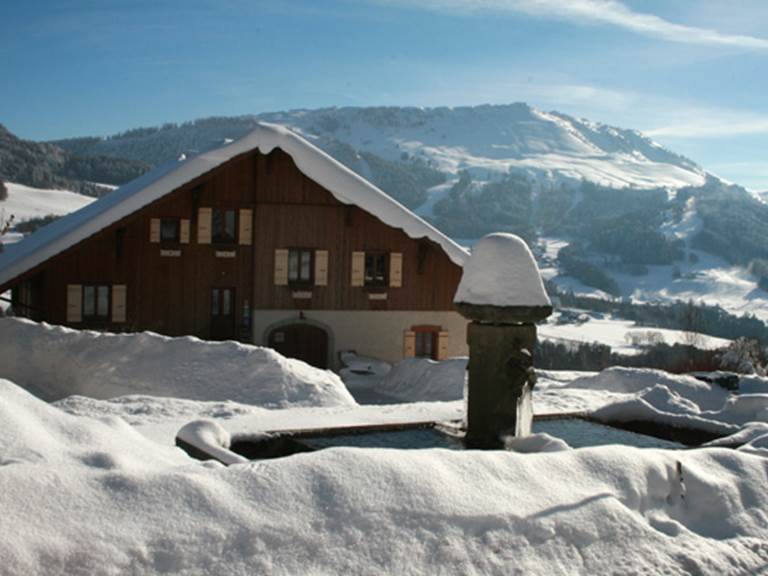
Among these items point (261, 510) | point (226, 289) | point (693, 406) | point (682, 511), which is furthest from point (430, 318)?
point (261, 510)

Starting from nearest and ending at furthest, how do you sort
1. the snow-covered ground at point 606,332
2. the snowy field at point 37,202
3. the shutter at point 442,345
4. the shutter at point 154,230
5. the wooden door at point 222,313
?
the shutter at point 154,230, the wooden door at point 222,313, the shutter at point 442,345, the snow-covered ground at point 606,332, the snowy field at point 37,202

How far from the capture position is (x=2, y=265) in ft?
70.8

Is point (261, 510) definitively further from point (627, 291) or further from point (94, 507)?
point (627, 291)

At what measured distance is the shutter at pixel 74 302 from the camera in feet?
73.6

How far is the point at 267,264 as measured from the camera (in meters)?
24.2

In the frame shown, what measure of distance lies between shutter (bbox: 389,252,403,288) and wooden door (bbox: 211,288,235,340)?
4430 millimetres

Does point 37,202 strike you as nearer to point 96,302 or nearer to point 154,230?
point 154,230

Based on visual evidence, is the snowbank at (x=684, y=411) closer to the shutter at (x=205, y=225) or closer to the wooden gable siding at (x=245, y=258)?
the wooden gable siding at (x=245, y=258)

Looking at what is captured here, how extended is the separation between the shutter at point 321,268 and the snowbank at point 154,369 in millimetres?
8517

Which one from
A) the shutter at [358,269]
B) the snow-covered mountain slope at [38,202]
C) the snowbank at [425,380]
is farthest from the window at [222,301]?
the snow-covered mountain slope at [38,202]

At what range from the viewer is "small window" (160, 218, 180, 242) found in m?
23.5

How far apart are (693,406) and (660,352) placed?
1532 inches

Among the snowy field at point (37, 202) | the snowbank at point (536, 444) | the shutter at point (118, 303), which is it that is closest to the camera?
the snowbank at point (536, 444)

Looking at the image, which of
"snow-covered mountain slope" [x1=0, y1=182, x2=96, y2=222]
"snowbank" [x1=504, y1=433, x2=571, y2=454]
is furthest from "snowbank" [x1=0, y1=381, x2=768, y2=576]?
"snow-covered mountain slope" [x1=0, y1=182, x2=96, y2=222]
